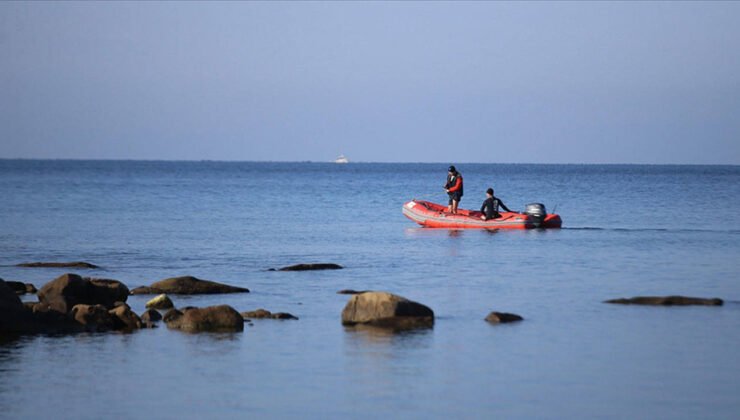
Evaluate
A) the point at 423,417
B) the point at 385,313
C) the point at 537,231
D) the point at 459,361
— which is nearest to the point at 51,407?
the point at 423,417

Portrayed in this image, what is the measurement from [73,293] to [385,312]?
4.92 metres

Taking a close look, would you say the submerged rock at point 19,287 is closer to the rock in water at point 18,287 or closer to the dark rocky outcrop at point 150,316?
the rock in water at point 18,287

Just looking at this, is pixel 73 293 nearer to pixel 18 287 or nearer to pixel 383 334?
pixel 18 287

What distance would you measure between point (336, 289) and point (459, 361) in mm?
7592

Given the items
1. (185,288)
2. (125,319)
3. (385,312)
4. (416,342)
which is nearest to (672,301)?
(385,312)

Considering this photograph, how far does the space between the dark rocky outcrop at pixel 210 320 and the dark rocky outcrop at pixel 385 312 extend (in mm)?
1686

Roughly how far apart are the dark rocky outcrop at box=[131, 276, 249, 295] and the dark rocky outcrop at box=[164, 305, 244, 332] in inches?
145

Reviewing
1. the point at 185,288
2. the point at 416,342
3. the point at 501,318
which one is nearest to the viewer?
the point at 416,342

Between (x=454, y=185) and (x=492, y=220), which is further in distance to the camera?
(x=492, y=220)

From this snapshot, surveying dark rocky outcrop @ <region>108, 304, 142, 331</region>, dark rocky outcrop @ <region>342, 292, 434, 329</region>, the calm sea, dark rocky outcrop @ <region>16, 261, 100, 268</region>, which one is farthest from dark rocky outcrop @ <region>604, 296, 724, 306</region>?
dark rocky outcrop @ <region>16, 261, 100, 268</region>

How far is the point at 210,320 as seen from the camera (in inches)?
703

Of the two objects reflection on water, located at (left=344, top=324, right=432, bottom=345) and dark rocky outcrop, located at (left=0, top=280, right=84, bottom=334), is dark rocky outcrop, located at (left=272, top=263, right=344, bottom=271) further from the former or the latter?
dark rocky outcrop, located at (left=0, top=280, right=84, bottom=334)

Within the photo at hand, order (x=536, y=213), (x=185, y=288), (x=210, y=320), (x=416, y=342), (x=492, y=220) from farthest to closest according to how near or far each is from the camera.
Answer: (x=536, y=213) < (x=492, y=220) < (x=185, y=288) < (x=210, y=320) < (x=416, y=342)

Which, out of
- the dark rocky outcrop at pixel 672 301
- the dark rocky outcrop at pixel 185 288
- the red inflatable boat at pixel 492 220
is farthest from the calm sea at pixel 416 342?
the red inflatable boat at pixel 492 220
